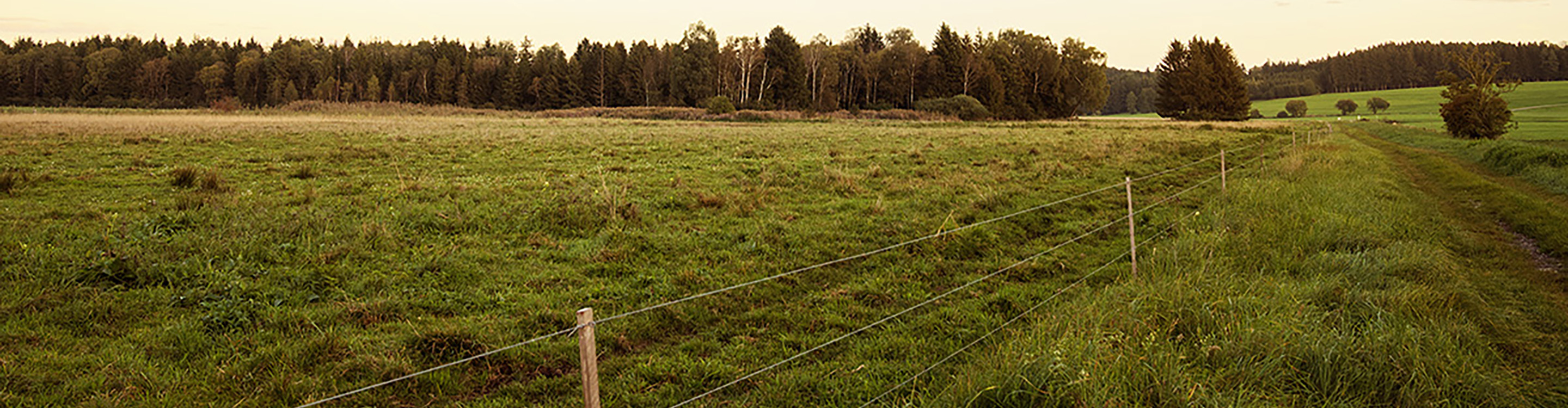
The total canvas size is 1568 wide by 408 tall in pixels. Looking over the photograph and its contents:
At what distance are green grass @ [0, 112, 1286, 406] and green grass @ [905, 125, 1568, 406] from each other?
48.9 inches

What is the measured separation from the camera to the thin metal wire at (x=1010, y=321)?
4.92m

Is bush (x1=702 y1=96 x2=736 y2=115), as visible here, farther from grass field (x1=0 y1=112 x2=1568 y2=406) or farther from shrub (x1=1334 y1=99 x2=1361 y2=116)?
shrub (x1=1334 y1=99 x2=1361 y2=116)

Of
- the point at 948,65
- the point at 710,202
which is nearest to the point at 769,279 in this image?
the point at 710,202

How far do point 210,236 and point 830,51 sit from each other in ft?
284

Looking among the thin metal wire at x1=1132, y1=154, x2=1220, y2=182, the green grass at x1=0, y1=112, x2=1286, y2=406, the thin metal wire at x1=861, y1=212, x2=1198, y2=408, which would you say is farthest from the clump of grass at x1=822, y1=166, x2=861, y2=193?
the thin metal wire at x1=861, y1=212, x2=1198, y2=408

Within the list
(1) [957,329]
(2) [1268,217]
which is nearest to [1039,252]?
(2) [1268,217]

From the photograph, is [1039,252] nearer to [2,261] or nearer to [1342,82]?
[2,261]

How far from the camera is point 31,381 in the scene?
4.97 m

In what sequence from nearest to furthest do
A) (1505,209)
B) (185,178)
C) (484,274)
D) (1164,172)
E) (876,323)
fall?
1. (876,323)
2. (484,274)
3. (1505,209)
4. (185,178)
5. (1164,172)

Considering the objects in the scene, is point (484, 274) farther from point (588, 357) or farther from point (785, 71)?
point (785, 71)

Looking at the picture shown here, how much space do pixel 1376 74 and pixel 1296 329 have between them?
7689 inches

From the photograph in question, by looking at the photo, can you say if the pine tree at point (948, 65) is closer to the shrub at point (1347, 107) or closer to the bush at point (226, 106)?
the shrub at point (1347, 107)

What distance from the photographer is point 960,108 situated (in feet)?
248

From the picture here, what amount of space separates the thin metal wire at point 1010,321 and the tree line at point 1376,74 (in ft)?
493
